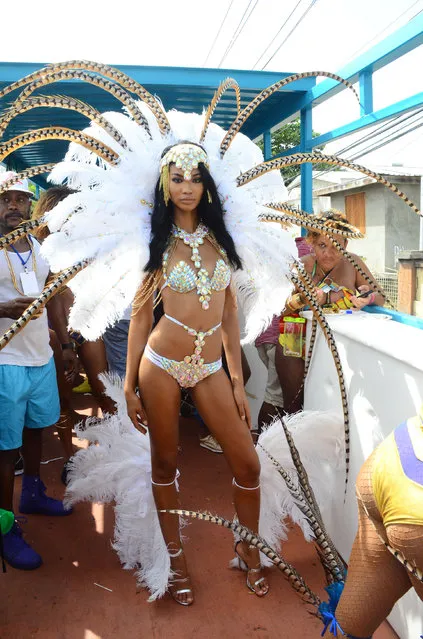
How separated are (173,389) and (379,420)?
2.72ft

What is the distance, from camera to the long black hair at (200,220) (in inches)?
80.1

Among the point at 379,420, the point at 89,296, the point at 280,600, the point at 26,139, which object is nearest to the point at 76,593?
the point at 280,600

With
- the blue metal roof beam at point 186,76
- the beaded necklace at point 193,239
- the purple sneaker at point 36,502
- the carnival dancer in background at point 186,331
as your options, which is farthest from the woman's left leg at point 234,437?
the blue metal roof beam at point 186,76

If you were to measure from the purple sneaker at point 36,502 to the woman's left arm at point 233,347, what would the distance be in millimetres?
1395

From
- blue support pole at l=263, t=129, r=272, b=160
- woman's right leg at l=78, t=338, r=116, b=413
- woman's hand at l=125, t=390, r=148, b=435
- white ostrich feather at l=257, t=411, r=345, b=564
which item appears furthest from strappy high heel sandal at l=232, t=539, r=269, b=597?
blue support pole at l=263, t=129, r=272, b=160

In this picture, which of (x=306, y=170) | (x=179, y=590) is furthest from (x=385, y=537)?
(x=306, y=170)

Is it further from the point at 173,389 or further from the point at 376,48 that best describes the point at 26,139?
the point at 376,48

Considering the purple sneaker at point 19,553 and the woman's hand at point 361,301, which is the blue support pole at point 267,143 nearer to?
the woman's hand at point 361,301

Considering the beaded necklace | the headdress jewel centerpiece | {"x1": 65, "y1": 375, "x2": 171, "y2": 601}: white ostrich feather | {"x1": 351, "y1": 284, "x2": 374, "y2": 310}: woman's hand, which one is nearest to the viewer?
the headdress jewel centerpiece

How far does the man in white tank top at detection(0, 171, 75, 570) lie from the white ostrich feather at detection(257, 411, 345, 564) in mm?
1146

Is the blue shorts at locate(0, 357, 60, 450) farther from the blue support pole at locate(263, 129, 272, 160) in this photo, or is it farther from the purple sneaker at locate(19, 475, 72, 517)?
the blue support pole at locate(263, 129, 272, 160)

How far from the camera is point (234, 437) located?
2.17 m

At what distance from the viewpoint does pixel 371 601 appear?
4.44 ft

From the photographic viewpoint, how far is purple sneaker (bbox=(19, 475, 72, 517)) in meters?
2.94
